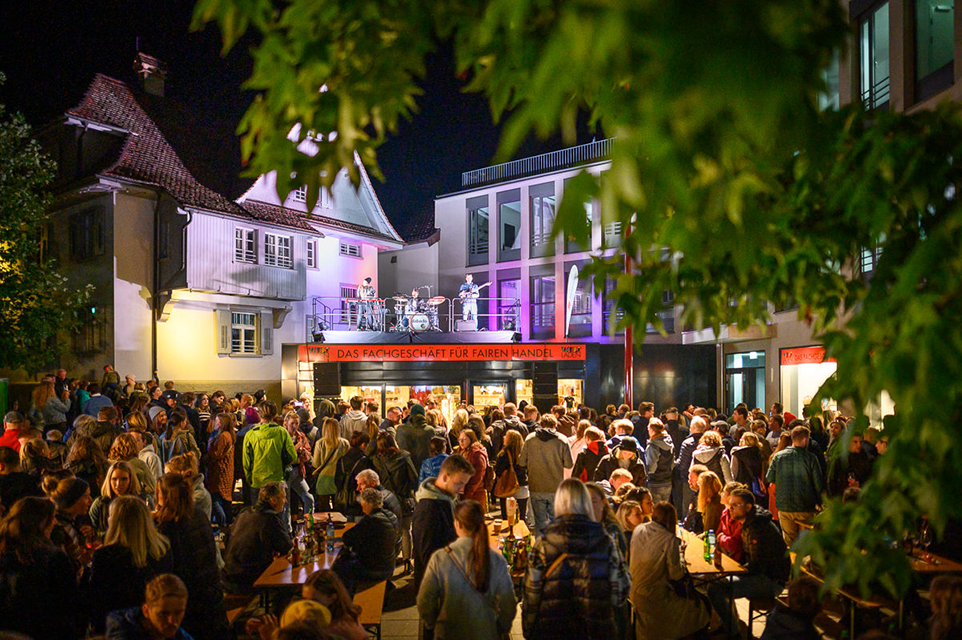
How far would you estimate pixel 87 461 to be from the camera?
706 centimetres

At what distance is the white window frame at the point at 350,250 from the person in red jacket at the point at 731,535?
2376 centimetres

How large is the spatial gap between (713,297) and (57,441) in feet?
29.3

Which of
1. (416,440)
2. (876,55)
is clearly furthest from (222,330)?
Answer: (876,55)

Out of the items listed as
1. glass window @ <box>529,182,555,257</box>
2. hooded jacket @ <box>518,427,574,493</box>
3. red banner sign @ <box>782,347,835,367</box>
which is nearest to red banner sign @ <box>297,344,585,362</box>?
red banner sign @ <box>782,347,835,367</box>

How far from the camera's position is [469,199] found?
33.6 meters

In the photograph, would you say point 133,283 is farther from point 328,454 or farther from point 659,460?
point 659,460

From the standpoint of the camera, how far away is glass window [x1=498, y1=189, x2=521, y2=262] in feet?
106

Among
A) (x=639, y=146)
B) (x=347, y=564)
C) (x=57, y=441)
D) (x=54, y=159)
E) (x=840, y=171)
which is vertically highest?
(x=54, y=159)

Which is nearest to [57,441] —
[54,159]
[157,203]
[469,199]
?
[157,203]

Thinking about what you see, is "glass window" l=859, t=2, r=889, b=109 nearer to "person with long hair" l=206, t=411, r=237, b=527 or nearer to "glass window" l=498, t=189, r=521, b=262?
"person with long hair" l=206, t=411, r=237, b=527

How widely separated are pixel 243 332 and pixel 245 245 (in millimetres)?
3204

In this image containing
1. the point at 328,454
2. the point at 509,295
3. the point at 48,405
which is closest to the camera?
the point at 328,454

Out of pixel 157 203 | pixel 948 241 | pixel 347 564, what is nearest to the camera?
pixel 948 241

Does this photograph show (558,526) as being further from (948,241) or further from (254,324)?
(254,324)
